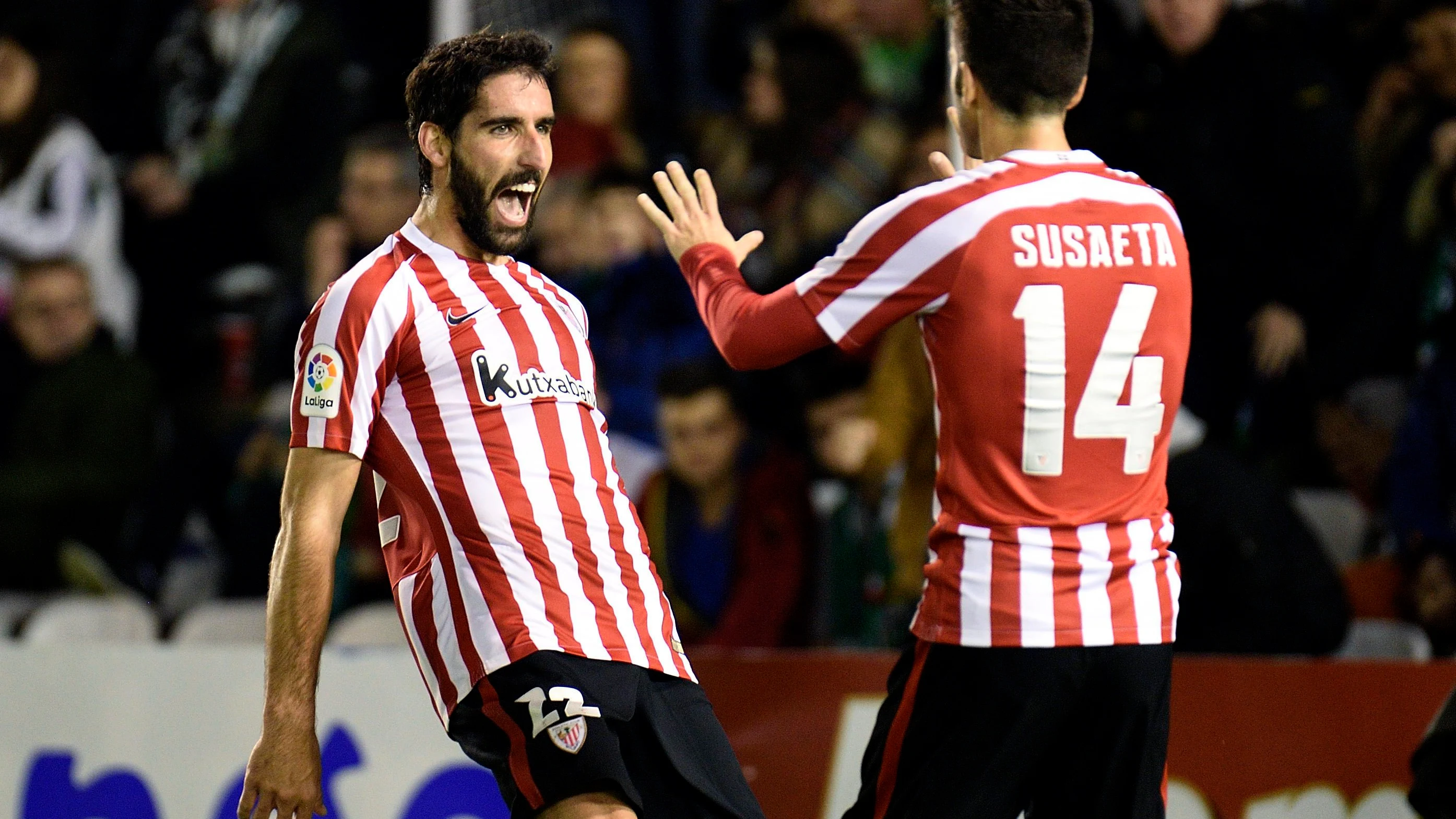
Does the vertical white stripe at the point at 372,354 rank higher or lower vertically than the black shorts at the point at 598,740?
higher

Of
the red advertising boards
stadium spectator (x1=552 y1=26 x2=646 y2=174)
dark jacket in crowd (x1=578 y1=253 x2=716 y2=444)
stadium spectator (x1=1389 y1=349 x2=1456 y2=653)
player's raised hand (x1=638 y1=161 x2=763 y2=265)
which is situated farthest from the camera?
stadium spectator (x1=552 y1=26 x2=646 y2=174)

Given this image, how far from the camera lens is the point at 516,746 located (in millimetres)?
3422

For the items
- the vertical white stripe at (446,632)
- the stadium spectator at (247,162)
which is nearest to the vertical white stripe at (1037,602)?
the vertical white stripe at (446,632)

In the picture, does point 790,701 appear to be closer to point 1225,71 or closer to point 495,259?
point 495,259

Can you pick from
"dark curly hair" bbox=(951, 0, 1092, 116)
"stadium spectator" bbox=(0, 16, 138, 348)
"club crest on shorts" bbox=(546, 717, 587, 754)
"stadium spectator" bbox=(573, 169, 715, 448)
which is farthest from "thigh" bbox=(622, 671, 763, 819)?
"stadium spectator" bbox=(0, 16, 138, 348)

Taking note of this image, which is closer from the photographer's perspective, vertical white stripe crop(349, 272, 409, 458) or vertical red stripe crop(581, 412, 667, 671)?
vertical white stripe crop(349, 272, 409, 458)

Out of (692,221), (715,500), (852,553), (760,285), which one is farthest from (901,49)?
(692,221)

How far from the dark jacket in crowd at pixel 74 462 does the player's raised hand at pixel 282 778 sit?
444cm

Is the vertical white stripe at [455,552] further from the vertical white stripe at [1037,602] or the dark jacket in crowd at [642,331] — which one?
the dark jacket in crowd at [642,331]

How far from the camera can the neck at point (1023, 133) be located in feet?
11.4

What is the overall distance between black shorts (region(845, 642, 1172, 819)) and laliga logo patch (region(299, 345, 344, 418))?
1241 millimetres

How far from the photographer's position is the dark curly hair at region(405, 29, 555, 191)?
3.64 meters

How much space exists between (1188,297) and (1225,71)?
2936 millimetres

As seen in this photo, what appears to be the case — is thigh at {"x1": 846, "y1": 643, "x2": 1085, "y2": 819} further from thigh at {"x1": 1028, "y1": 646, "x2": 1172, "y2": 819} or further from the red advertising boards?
the red advertising boards
